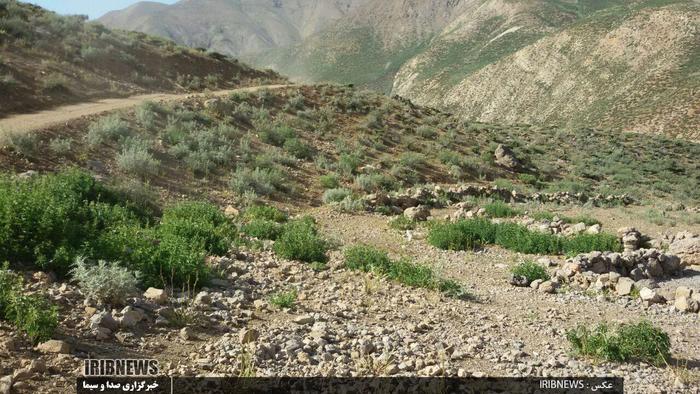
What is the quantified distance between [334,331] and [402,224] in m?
7.67

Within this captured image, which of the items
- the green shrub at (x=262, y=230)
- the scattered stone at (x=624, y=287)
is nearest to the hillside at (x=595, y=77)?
the scattered stone at (x=624, y=287)

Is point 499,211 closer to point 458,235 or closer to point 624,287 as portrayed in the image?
point 458,235

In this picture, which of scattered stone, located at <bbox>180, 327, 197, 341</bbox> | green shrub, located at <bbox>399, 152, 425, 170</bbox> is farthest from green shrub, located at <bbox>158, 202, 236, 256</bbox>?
green shrub, located at <bbox>399, 152, 425, 170</bbox>

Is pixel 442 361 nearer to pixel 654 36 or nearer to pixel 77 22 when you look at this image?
pixel 77 22

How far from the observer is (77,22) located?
2581 centimetres

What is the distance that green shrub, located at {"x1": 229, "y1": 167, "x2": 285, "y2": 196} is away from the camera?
14672mm

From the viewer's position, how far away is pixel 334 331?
18.9 feet

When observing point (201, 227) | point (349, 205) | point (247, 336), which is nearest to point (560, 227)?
point (349, 205)

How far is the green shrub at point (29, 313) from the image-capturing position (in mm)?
4375

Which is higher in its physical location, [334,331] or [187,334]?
[187,334]

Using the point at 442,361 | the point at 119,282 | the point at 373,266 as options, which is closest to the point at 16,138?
the point at 119,282

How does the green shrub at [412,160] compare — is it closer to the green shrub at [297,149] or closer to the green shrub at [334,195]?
the green shrub at [297,149]

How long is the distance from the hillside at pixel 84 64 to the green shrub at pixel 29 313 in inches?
533

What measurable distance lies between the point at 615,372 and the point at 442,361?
194 centimetres
